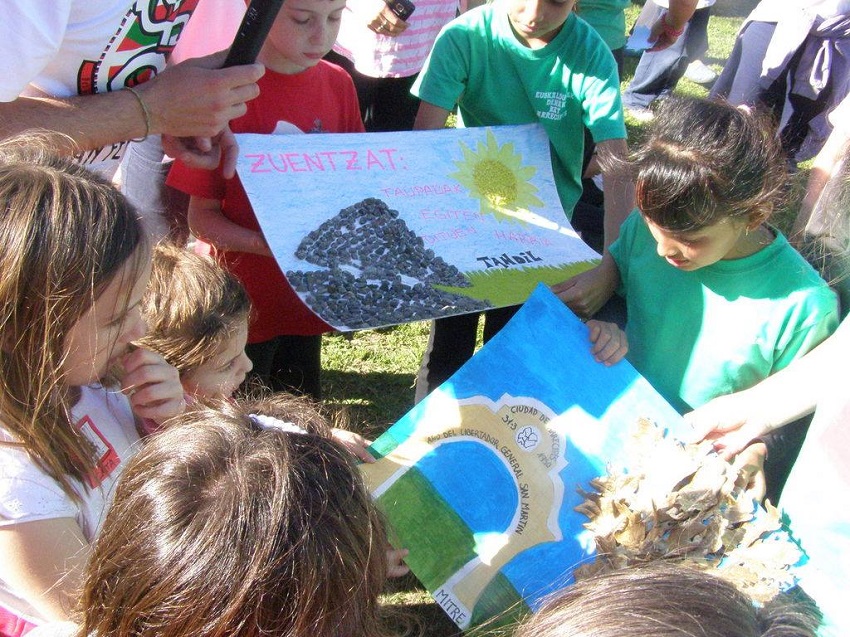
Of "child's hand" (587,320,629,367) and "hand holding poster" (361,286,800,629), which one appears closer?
"hand holding poster" (361,286,800,629)

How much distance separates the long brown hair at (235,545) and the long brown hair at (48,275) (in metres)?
0.19

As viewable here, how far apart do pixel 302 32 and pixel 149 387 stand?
955 mm

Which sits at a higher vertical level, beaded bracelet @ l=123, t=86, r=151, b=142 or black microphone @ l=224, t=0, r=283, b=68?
black microphone @ l=224, t=0, r=283, b=68

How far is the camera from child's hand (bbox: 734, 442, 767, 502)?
1.34 meters

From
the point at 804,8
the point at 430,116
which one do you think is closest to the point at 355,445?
the point at 430,116

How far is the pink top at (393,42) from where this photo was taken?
9.58 ft

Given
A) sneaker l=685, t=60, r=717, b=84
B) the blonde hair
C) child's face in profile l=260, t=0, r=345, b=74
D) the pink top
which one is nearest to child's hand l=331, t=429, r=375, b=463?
the blonde hair

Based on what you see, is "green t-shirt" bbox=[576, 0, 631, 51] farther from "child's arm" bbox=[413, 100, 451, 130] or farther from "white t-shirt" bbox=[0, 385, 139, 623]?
"white t-shirt" bbox=[0, 385, 139, 623]

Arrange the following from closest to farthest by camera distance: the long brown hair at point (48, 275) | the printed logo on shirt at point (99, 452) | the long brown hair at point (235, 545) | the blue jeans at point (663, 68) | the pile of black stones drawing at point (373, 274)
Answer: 1. the long brown hair at point (235, 545)
2. the long brown hair at point (48, 275)
3. the printed logo on shirt at point (99, 452)
4. the pile of black stones drawing at point (373, 274)
5. the blue jeans at point (663, 68)

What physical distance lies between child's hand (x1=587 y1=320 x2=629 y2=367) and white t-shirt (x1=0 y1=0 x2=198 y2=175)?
107cm

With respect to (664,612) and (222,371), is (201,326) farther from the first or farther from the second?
(664,612)

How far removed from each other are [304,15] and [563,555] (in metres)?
1.32

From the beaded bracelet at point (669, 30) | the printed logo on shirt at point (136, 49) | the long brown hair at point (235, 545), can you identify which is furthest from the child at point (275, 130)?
the beaded bracelet at point (669, 30)

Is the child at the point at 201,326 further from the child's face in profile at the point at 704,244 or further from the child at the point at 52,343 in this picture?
the child at the point at 52,343
